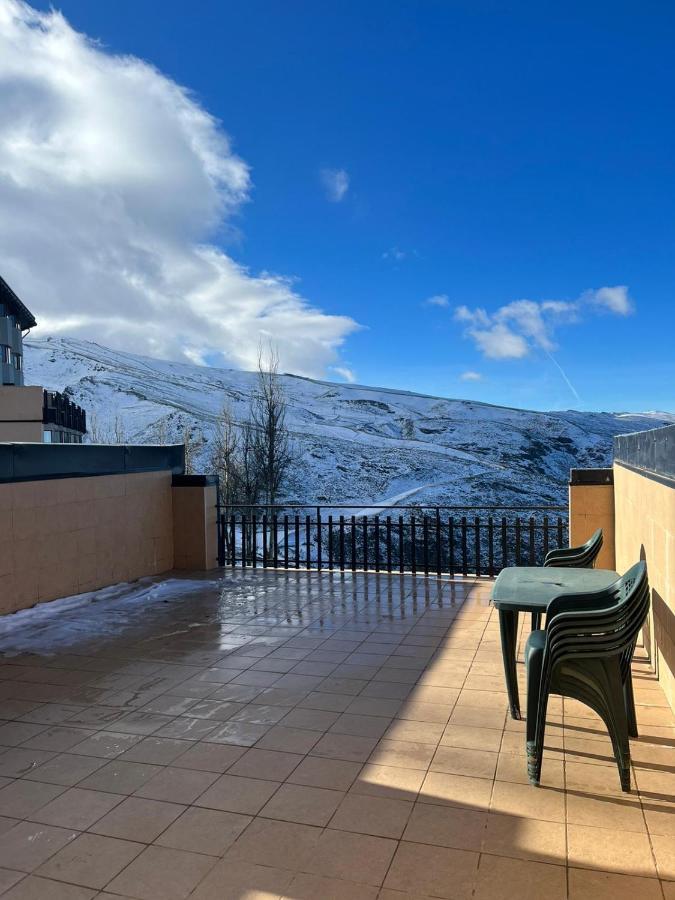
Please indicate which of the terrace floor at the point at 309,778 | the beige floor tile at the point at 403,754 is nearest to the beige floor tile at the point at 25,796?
the terrace floor at the point at 309,778

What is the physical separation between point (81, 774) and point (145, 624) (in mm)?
3047

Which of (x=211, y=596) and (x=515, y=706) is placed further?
(x=211, y=596)

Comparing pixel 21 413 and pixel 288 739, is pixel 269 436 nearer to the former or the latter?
pixel 21 413

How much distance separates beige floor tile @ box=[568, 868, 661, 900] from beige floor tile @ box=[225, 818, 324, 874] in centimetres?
95

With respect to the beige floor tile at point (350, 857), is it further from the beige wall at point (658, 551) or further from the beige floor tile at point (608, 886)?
the beige wall at point (658, 551)

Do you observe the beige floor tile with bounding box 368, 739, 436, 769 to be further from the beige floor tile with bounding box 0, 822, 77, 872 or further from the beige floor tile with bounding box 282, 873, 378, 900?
the beige floor tile with bounding box 0, 822, 77, 872

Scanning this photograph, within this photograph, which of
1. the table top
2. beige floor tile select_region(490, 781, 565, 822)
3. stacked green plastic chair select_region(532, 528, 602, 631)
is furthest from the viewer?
stacked green plastic chair select_region(532, 528, 602, 631)

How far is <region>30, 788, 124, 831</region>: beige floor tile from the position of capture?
271 centimetres

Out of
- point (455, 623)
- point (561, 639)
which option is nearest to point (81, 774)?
point (561, 639)

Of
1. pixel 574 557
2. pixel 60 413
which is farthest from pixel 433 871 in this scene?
pixel 60 413

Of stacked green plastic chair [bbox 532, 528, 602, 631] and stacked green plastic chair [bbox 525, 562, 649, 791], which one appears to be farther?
stacked green plastic chair [bbox 532, 528, 602, 631]

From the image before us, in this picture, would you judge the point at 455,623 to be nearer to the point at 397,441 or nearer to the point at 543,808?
the point at 543,808

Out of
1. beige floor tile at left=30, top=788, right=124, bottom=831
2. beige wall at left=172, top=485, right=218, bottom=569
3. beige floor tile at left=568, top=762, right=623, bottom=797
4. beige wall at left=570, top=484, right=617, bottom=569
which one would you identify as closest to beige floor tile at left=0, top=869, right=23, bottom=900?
beige floor tile at left=30, top=788, right=124, bottom=831

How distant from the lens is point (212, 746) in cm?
340
